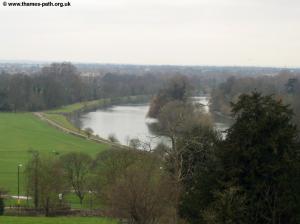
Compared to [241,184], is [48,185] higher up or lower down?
lower down

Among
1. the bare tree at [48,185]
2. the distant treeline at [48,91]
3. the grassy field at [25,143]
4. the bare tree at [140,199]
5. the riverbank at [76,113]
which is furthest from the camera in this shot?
the distant treeline at [48,91]

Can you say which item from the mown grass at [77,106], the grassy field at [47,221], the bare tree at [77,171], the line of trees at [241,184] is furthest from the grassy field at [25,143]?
the line of trees at [241,184]

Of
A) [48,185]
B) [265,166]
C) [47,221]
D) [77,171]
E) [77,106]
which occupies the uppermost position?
[265,166]

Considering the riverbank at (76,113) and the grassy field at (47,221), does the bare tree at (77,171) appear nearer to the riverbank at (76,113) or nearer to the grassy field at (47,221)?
the grassy field at (47,221)

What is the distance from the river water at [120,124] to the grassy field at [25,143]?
5169 mm

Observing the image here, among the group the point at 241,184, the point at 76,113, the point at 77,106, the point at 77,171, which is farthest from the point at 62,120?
the point at 241,184

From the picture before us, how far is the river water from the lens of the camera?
59.8 m

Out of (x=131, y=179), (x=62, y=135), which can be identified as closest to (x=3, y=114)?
(x=62, y=135)

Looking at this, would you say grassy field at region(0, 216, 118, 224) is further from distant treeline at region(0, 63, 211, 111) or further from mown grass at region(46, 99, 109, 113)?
mown grass at region(46, 99, 109, 113)

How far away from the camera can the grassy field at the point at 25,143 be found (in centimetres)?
3872

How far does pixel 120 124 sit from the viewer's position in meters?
70.9

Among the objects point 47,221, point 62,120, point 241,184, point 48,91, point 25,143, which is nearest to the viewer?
point 241,184

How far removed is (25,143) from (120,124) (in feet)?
62.9

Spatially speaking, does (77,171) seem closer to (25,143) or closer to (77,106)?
(25,143)
